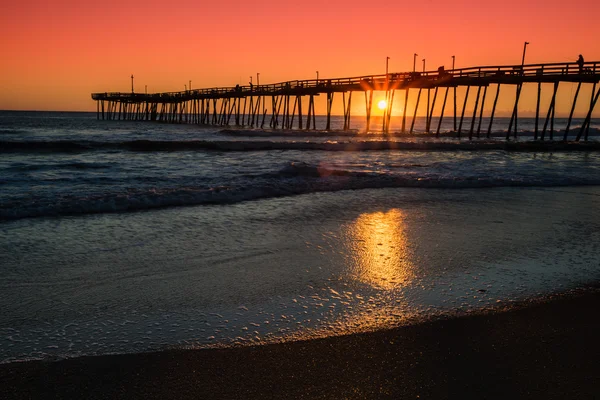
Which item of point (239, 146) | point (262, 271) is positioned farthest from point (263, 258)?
point (239, 146)

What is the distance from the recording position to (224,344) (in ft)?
9.89

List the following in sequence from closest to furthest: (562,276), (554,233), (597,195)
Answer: (562,276) → (554,233) → (597,195)

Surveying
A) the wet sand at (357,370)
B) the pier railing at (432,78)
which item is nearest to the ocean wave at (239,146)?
the pier railing at (432,78)

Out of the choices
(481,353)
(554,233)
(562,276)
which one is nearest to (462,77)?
(554,233)

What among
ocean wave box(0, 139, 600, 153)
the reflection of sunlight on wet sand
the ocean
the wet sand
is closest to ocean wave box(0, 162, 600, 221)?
the ocean

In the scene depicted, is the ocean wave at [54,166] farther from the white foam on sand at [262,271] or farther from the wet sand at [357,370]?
the wet sand at [357,370]

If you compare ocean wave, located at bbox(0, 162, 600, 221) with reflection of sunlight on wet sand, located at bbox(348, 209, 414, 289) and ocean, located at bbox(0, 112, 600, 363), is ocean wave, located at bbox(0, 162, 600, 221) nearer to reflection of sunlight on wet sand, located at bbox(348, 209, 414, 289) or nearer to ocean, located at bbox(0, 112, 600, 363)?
ocean, located at bbox(0, 112, 600, 363)

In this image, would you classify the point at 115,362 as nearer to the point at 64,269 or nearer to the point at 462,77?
the point at 64,269

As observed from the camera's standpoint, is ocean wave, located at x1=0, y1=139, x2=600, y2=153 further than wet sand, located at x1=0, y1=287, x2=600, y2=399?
Yes

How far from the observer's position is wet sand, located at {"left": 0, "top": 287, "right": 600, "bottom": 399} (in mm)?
2482

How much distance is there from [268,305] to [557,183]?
36.0ft

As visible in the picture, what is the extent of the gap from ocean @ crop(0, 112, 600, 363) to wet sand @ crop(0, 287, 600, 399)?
0.20 m

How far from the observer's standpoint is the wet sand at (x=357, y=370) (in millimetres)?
2482

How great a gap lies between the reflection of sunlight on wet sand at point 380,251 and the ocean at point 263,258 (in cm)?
3
